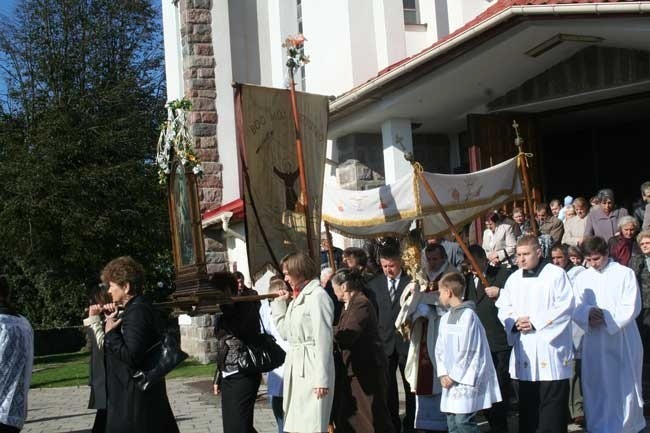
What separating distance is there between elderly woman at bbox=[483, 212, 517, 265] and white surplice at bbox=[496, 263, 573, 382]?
3.61m

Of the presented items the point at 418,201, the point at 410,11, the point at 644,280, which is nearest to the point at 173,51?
the point at 410,11

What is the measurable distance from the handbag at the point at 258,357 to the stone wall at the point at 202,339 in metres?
11.6

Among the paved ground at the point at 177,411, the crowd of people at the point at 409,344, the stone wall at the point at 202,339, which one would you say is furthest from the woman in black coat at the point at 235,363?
the stone wall at the point at 202,339

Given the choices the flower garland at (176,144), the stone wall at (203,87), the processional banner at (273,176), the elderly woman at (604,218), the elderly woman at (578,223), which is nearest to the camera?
the flower garland at (176,144)

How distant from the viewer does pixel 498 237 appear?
1259cm

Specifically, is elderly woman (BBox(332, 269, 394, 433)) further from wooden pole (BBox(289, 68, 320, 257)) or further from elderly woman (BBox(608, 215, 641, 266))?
elderly woman (BBox(608, 215, 641, 266))

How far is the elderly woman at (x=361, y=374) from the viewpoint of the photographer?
7723mm

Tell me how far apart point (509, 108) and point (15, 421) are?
358 inches

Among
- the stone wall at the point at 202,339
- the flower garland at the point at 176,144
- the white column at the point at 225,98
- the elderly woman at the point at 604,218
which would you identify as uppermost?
the white column at the point at 225,98

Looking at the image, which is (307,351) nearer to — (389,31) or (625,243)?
(625,243)

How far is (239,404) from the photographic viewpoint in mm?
7445

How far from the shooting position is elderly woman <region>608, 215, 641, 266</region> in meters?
10.4

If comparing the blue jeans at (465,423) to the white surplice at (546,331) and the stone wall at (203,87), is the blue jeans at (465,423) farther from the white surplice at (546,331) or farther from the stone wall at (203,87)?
the stone wall at (203,87)

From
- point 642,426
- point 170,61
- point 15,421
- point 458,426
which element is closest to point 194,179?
point 15,421
